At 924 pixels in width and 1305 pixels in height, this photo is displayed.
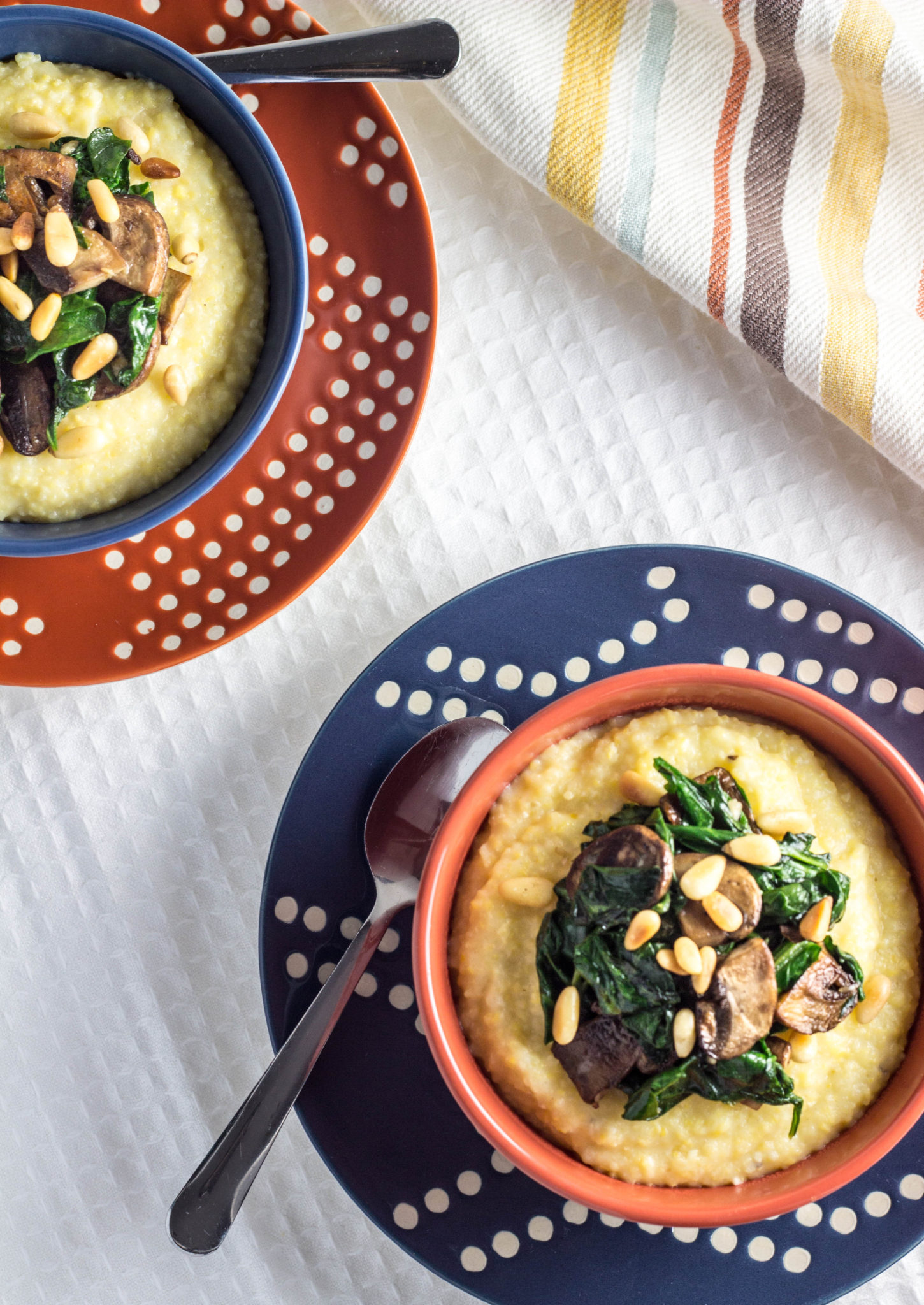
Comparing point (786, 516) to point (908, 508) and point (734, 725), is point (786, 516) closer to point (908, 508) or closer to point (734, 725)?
point (908, 508)

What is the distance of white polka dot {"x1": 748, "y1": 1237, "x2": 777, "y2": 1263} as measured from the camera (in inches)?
82.4

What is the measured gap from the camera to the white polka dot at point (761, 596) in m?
2.13

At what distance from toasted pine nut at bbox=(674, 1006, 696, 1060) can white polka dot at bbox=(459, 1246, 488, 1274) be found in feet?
2.33

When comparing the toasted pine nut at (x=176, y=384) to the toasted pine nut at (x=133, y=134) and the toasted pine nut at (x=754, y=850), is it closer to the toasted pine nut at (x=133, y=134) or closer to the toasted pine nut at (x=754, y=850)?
the toasted pine nut at (x=133, y=134)

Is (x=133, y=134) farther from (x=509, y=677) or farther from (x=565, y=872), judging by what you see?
(x=565, y=872)

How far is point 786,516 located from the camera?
94.0 inches

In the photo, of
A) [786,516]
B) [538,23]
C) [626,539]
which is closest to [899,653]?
[786,516]

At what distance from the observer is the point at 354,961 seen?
205 centimetres

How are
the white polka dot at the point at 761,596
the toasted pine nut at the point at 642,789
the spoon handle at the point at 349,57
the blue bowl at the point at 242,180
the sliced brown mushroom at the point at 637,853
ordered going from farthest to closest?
the white polka dot at the point at 761,596, the spoon handle at the point at 349,57, the blue bowl at the point at 242,180, the toasted pine nut at the point at 642,789, the sliced brown mushroom at the point at 637,853

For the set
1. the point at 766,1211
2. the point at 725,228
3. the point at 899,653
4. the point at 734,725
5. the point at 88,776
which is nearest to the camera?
the point at 766,1211

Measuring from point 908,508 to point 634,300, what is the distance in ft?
2.40

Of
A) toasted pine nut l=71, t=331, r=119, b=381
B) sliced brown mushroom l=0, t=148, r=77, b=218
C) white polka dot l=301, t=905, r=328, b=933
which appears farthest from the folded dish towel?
white polka dot l=301, t=905, r=328, b=933

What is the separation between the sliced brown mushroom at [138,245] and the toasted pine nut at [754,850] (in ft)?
4.19

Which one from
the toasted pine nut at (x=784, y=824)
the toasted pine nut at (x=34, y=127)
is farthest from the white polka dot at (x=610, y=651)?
the toasted pine nut at (x=34, y=127)
